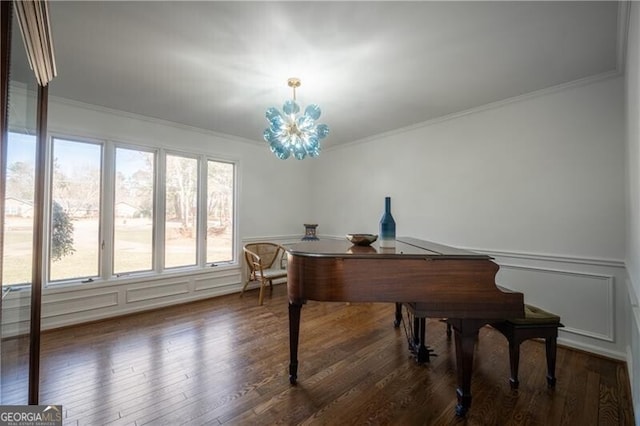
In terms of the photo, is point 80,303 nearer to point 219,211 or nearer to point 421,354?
point 219,211

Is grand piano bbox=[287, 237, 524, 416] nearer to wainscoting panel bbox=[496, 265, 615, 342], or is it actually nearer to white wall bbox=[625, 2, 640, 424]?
white wall bbox=[625, 2, 640, 424]

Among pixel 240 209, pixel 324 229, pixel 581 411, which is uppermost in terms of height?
pixel 240 209

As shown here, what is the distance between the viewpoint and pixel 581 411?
169 cm

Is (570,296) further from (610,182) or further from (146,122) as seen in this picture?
(146,122)

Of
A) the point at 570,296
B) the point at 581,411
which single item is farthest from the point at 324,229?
the point at 581,411

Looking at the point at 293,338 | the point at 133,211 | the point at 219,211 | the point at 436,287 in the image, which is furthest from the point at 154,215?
the point at 436,287

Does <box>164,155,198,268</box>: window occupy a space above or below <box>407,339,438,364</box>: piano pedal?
above

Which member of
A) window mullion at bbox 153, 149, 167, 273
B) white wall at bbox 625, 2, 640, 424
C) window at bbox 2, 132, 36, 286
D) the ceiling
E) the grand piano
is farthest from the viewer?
window mullion at bbox 153, 149, 167, 273

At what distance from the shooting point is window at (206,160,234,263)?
416cm

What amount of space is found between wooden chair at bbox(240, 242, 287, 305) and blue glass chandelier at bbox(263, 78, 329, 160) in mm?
2064

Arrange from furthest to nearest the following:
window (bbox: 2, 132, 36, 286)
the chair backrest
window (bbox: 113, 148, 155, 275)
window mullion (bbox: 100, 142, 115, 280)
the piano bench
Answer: the chair backrest < window (bbox: 113, 148, 155, 275) < window mullion (bbox: 100, 142, 115, 280) < the piano bench < window (bbox: 2, 132, 36, 286)

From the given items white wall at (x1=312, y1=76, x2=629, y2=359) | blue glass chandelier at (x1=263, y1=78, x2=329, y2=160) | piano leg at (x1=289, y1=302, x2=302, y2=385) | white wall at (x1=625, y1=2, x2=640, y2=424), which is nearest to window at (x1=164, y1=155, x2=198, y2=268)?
blue glass chandelier at (x1=263, y1=78, x2=329, y2=160)

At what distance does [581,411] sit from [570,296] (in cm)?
125
